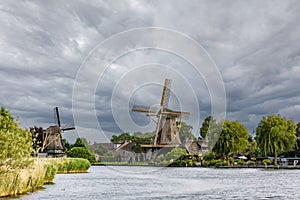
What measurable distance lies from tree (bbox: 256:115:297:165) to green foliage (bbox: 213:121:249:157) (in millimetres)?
7042

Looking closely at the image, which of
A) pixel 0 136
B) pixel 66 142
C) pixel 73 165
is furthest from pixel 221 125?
pixel 0 136

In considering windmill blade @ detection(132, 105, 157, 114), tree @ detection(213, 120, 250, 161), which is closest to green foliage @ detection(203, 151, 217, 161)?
tree @ detection(213, 120, 250, 161)

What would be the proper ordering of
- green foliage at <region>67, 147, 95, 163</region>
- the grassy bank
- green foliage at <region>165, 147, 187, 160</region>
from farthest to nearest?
green foliage at <region>67, 147, 95, 163</region> → green foliage at <region>165, 147, 187, 160</region> → the grassy bank

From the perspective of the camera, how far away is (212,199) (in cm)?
2091

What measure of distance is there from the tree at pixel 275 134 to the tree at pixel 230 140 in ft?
23.1

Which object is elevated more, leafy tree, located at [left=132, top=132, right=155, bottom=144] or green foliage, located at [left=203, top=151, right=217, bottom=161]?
leafy tree, located at [left=132, top=132, right=155, bottom=144]

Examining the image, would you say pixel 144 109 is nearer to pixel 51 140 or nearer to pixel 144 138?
pixel 144 138

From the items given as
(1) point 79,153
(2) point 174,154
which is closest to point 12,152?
(2) point 174,154

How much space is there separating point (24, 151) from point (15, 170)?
1.08 m

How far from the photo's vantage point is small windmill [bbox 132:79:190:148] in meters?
67.6

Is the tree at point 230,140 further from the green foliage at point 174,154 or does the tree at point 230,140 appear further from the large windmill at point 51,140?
the large windmill at point 51,140

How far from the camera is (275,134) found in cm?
6919

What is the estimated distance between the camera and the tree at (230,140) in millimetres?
77625

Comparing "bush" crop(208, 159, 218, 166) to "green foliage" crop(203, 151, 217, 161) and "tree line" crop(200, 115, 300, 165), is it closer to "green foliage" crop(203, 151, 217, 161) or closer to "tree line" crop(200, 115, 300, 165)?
"tree line" crop(200, 115, 300, 165)
